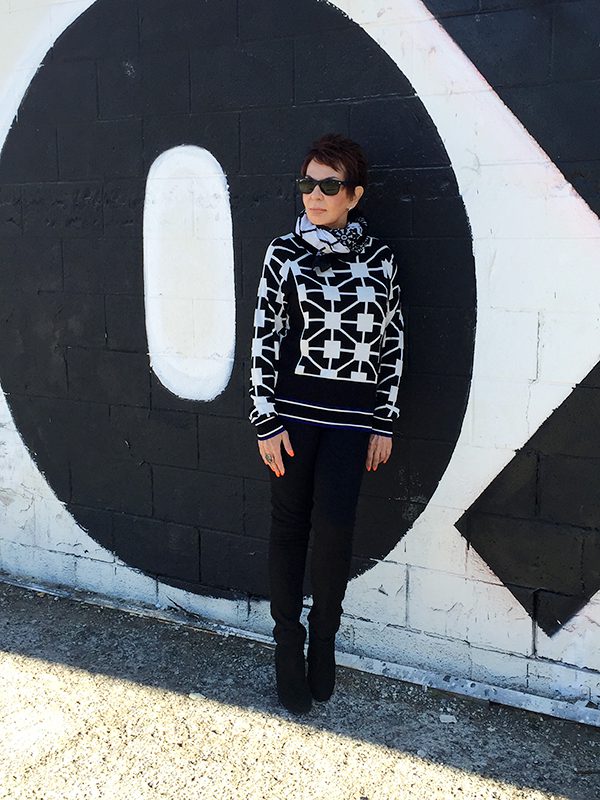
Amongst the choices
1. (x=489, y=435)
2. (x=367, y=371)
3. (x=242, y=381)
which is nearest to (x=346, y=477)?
(x=367, y=371)

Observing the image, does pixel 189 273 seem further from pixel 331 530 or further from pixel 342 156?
pixel 331 530

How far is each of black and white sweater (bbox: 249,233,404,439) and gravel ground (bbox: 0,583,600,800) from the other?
93 centimetres

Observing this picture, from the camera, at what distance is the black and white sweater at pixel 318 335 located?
2.43 meters

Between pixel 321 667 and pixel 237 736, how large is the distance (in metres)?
0.34

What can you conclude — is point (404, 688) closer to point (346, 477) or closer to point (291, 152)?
point (346, 477)

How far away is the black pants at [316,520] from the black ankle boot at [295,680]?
38 millimetres

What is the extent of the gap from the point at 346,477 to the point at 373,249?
705 millimetres

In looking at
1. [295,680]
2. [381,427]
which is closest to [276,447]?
[381,427]

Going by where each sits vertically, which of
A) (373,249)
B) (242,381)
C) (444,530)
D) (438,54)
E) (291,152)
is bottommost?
(444,530)

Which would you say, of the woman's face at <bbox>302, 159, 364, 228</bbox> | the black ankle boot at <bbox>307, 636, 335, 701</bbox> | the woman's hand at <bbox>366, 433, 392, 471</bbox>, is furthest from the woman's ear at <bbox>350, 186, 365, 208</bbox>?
the black ankle boot at <bbox>307, 636, 335, 701</bbox>

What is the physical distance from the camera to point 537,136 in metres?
2.42

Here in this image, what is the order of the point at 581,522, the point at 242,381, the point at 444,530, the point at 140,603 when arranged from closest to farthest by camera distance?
the point at 581,522, the point at 444,530, the point at 242,381, the point at 140,603

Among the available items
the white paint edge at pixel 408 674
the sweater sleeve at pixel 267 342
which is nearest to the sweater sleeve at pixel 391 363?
the sweater sleeve at pixel 267 342

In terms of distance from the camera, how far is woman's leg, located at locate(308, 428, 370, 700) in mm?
2502
